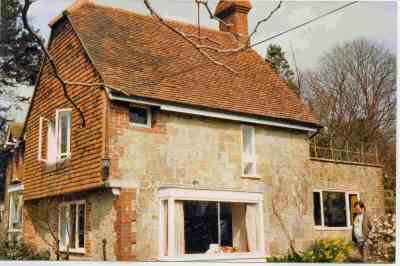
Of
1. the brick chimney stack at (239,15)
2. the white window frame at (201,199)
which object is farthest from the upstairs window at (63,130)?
the brick chimney stack at (239,15)

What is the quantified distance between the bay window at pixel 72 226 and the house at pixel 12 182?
27.3 inches

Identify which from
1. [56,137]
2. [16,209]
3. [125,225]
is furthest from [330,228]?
[16,209]

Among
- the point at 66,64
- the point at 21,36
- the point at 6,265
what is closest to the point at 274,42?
the point at 66,64

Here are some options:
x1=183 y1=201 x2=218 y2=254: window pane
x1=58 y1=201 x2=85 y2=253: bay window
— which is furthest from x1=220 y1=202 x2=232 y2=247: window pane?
x1=58 y1=201 x2=85 y2=253: bay window

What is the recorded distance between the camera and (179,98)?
852 centimetres

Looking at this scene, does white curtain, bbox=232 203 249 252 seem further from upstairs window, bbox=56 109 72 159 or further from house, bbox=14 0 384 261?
upstairs window, bbox=56 109 72 159

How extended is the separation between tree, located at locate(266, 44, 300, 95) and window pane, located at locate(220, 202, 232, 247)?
255 centimetres

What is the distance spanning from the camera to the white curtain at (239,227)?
8.38 meters

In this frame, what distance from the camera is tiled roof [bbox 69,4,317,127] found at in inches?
327

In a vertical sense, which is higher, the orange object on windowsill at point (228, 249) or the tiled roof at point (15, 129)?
the tiled roof at point (15, 129)

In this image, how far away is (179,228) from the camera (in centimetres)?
788

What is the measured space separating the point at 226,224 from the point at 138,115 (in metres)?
2.22

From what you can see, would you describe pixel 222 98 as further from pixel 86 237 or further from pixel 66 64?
pixel 86 237

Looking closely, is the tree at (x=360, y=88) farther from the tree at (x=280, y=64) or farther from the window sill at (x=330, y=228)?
the window sill at (x=330, y=228)
